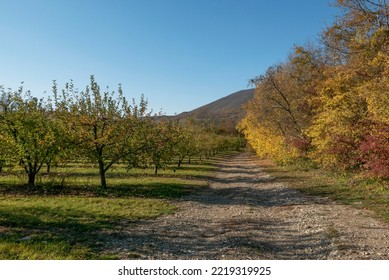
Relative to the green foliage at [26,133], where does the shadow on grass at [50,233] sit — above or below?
below

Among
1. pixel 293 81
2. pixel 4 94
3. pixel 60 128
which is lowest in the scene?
pixel 60 128

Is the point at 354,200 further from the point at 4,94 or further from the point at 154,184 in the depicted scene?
the point at 4,94

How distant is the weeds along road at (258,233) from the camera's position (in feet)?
25.1

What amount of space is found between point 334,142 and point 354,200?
23.0 feet

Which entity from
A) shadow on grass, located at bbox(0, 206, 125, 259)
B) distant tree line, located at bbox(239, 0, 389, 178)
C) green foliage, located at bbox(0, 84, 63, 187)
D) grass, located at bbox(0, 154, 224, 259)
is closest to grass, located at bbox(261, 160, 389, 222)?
distant tree line, located at bbox(239, 0, 389, 178)

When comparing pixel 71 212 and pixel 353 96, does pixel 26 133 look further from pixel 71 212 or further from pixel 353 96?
pixel 353 96

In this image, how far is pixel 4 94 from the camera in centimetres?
1806

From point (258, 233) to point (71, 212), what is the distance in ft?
23.3

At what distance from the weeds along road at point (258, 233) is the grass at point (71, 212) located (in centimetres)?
78

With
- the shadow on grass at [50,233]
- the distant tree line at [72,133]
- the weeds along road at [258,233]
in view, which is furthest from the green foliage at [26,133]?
the weeds along road at [258,233]

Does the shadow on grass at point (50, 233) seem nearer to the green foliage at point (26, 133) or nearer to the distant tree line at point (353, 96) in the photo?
the green foliage at point (26, 133)

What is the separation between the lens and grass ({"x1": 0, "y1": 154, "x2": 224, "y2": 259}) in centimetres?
757
